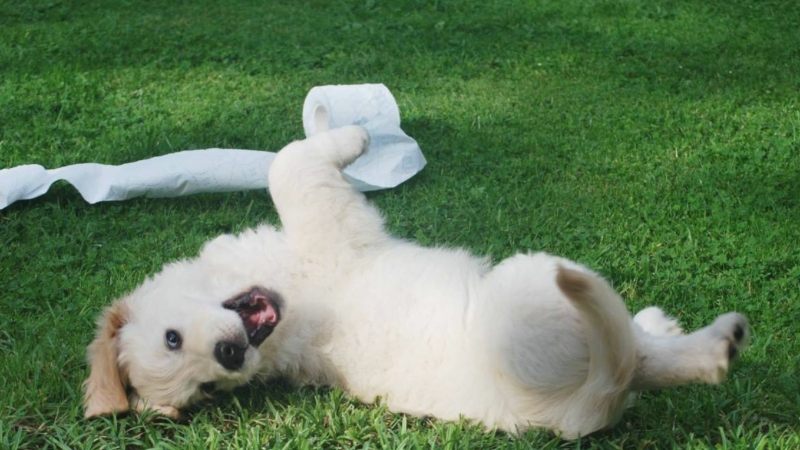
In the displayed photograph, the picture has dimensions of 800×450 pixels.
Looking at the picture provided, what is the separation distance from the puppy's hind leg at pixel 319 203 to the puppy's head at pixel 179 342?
26 centimetres

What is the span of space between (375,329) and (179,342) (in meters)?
0.69

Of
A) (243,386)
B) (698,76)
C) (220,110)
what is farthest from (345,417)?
(698,76)

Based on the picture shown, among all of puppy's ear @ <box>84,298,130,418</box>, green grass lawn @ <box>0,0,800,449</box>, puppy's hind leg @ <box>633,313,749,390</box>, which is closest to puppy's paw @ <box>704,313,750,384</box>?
puppy's hind leg @ <box>633,313,749,390</box>

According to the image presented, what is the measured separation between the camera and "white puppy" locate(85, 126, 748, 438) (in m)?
2.73

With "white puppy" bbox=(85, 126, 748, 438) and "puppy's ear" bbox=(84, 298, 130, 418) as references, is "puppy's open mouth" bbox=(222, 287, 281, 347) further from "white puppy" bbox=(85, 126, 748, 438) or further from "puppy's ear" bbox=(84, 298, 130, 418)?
"puppy's ear" bbox=(84, 298, 130, 418)

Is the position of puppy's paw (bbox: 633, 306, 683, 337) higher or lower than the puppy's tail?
lower

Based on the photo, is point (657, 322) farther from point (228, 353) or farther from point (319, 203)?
point (228, 353)

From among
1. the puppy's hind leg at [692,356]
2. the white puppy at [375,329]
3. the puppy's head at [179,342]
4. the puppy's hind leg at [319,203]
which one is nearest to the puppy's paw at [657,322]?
the white puppy at [375,329]

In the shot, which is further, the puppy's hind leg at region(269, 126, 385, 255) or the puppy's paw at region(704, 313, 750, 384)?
the puppy's hind leg at region(269, 126, 385, 255)

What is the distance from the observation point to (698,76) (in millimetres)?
6223

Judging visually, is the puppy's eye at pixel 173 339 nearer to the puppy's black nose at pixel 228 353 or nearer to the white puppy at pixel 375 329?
the white puppy at pixel 375 329

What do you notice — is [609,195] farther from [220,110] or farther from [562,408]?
[220,110]

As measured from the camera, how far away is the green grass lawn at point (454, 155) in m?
3.12

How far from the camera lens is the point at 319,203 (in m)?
3.38
